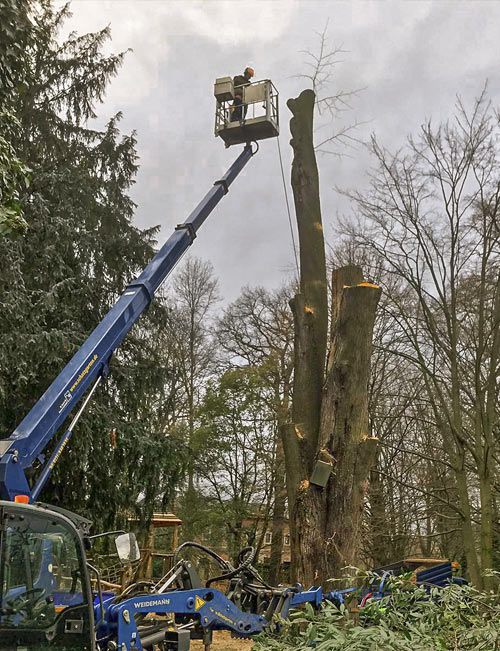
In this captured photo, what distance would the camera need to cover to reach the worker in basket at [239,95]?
9.16 m

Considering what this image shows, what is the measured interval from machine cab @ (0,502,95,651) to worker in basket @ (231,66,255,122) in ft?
22.6

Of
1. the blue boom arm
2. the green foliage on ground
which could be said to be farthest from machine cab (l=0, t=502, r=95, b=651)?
the green foliage on ground

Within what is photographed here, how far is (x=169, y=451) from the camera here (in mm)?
11859

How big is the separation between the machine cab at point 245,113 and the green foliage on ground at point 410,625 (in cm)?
701

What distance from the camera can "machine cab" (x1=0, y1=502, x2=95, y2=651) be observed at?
357cm

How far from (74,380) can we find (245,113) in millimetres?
5490

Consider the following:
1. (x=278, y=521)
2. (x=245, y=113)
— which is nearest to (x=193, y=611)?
(x=245, y=113)

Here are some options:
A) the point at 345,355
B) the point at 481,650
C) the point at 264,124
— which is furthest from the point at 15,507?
the point at 264,124

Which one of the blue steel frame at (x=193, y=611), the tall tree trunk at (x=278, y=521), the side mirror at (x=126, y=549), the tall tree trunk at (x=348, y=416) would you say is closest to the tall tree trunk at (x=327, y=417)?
the tall tree trunk at (x=348, y=416)

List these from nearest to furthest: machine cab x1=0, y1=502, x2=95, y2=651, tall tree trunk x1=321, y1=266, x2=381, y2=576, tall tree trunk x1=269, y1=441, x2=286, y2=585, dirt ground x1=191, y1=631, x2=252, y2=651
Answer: machine cab x1=0, y1=502, x2=95, y2=651 → tall tree trunk x1=321, y1=266, x2=381, y2=576 → dirt ground x1=191, y1=631, x2=252, y2=651 → tall tree trunk x1=269, y1=441, x2=286, y2=585

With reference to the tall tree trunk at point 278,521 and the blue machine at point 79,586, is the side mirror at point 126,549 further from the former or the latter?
the tall tree trunk at point 278,521

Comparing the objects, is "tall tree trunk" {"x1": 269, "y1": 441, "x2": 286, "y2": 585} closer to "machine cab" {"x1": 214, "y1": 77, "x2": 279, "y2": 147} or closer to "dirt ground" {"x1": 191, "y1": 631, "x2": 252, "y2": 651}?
"dirt ground" {"x1": 191, "y1": 631, "x2": 252, "y2": 651}

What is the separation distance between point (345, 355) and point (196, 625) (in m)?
3.41

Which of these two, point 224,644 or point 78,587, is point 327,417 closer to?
point 78,587
